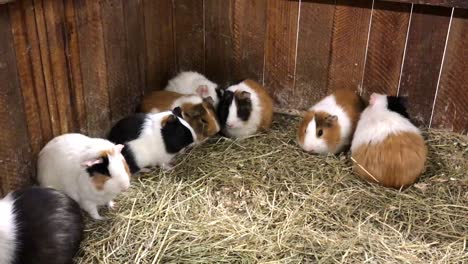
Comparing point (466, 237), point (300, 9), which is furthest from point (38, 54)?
point (466, 237)

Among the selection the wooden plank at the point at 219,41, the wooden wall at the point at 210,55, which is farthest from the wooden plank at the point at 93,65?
the wooden plank at the point at 219,41

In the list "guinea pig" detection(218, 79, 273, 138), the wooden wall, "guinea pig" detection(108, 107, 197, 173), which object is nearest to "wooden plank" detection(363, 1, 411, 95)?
the wooden wall

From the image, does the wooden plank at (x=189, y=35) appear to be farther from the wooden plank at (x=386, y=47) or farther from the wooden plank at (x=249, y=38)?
the wooden plank at (x=386, y=47)

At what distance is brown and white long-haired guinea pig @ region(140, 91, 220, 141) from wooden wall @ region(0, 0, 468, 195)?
154 mm

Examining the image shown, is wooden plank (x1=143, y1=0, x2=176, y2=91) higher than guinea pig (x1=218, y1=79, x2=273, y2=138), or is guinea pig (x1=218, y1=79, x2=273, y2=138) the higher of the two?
wooden plank (x1=143, y1=0, x2=176, y2=91)

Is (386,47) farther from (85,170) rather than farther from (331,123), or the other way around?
(85,170)

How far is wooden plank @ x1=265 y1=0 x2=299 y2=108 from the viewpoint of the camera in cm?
334

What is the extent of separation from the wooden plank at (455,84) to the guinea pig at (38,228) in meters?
2.30

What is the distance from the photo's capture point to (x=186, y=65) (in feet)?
12.2

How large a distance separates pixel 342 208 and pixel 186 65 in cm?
164

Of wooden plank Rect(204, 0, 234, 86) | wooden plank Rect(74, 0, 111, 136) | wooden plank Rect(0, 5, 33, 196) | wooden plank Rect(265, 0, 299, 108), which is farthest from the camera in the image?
wooden plank Rect(204, 0, 234, 86)

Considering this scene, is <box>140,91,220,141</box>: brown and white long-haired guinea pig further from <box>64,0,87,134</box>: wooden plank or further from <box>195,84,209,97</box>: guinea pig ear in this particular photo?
<box>64,0,87,134</box>: wooden plank

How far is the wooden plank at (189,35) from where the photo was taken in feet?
11.5

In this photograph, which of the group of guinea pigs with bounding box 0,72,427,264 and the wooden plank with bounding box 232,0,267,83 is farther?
the wooden plank with bounding box 232,0,267,83
